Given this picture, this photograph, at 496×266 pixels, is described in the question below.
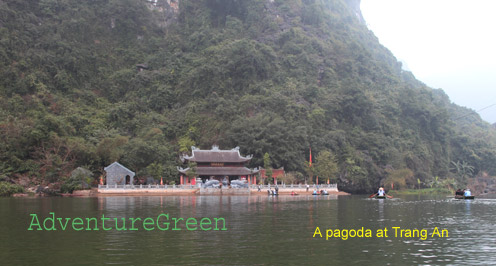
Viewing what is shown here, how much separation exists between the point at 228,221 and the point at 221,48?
73.3 m

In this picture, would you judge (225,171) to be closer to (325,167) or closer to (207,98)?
(325,167)

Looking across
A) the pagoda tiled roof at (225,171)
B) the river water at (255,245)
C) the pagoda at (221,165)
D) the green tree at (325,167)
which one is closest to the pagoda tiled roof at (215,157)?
the pagoda at (221,165)

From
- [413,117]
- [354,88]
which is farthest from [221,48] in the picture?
[413,117]

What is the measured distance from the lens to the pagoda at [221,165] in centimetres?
5934

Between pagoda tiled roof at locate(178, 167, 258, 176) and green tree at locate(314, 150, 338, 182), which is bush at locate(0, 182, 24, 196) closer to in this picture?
pagoda tiled roof at locate(178, 167, 258, 176)

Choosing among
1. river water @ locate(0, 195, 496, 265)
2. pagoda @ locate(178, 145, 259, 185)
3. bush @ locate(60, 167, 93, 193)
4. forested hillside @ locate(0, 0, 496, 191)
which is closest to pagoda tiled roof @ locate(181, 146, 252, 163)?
pagoda @ locate(178, 145, 259, 185)

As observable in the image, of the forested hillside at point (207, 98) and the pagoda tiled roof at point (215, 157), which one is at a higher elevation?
the forested hillside at point (207, 98)

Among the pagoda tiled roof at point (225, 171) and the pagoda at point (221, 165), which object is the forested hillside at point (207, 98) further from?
the pagoda tiled roof at point (225, 171)

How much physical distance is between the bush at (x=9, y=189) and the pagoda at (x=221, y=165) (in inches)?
785

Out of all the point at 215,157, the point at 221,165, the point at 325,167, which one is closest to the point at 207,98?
the point at 215,157

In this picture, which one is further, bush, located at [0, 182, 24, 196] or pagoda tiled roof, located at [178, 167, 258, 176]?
pagoda tiled roof, located at [178, 167, 258, 176]

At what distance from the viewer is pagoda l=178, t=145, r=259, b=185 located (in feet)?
195

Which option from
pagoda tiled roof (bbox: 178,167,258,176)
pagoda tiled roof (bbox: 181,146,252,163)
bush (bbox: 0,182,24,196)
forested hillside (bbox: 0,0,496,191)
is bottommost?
bush (bbox: 0,182,24,196)

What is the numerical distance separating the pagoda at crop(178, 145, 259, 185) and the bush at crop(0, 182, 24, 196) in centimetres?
1993
